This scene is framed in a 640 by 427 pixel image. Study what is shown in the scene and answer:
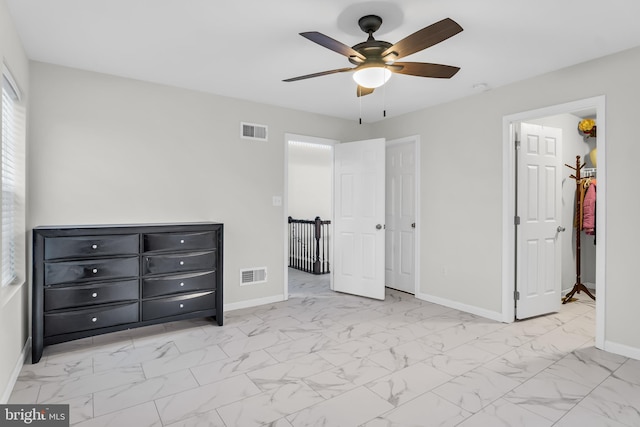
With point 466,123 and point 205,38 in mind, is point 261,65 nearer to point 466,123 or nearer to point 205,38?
point 205,38

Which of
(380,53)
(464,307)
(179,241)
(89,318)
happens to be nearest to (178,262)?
(179,241)

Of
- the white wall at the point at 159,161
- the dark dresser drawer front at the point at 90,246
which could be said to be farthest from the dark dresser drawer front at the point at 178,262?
the white wall at the point at 159,161

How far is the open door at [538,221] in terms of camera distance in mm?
3820

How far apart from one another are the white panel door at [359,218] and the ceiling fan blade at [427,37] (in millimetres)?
2301

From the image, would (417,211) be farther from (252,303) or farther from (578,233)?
(252,303)

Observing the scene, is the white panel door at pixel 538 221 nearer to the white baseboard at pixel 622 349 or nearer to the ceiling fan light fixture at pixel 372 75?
the white baseboard at pixel 622 349

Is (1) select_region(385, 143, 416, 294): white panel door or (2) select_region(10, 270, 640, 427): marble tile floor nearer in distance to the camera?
(2) select_region(10, 270, 640, 427): marble tile floor

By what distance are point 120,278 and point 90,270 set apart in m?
0.24

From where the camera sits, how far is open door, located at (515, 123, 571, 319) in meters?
3.82

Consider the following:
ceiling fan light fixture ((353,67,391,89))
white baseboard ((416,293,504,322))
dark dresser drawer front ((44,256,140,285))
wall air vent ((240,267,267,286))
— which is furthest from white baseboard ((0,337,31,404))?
white baseboard ((416,293,504,322))

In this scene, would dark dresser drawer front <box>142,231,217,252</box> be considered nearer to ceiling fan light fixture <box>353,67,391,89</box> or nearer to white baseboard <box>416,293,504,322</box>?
ceiling fan light fixture <box>353,67,391,89</box>

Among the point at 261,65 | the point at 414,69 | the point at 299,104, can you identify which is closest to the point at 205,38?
the point at 261,65

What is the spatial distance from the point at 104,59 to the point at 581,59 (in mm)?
4066

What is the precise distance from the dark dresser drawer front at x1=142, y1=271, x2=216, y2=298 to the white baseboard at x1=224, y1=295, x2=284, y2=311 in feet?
2.22
